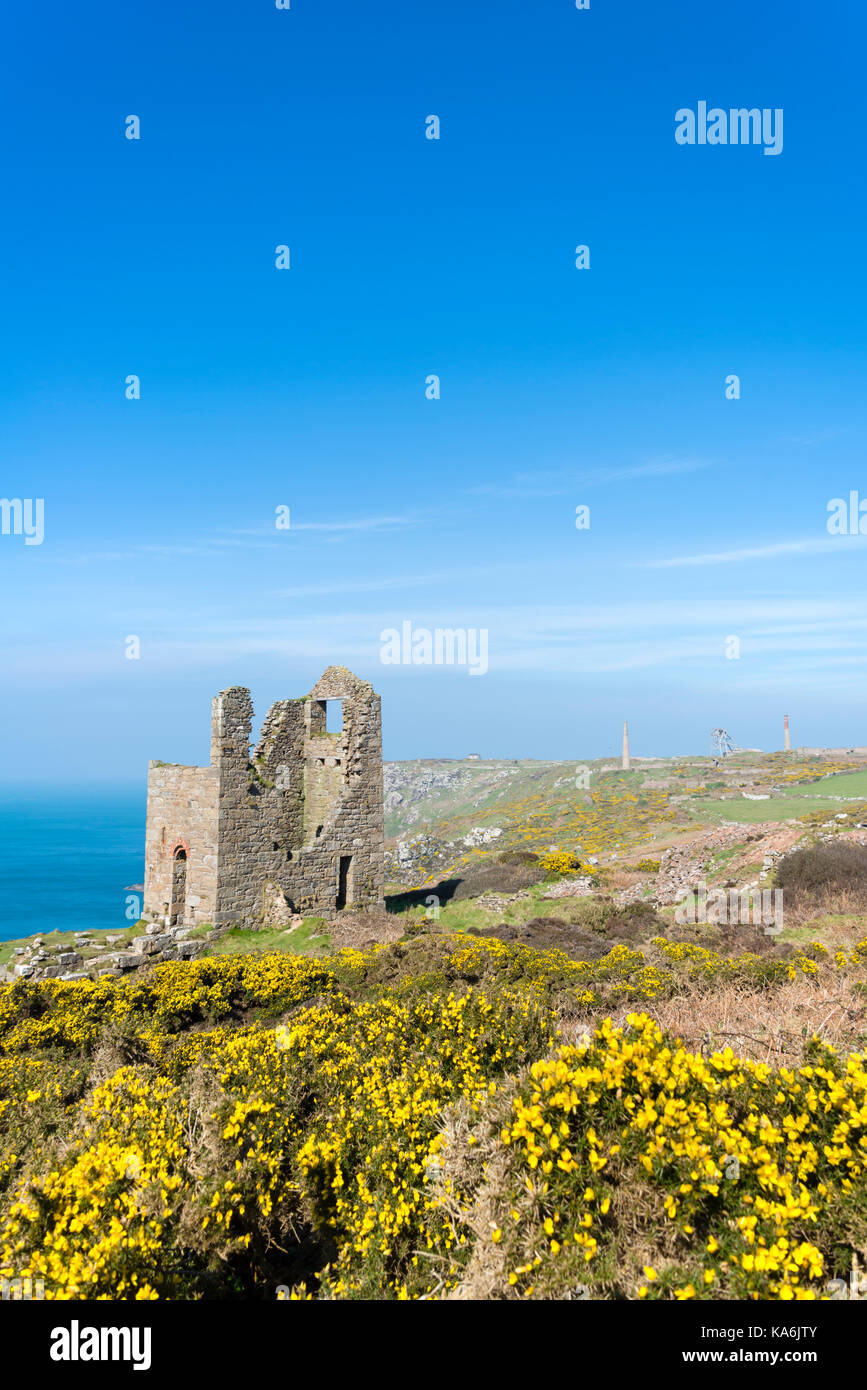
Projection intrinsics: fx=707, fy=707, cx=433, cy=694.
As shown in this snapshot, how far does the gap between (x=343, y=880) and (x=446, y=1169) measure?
754 inches

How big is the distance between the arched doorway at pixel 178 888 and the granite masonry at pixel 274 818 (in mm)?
32

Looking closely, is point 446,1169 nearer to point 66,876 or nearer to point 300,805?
point 300,805

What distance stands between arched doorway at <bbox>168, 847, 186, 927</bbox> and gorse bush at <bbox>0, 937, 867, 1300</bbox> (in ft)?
45.1

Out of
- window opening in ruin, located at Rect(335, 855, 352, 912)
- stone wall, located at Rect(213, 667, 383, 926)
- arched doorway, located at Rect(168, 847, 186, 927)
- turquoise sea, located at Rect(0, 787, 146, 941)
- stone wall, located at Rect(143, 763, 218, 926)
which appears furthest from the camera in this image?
turquoise sea, located at Rect(0, 787, 146, 941)

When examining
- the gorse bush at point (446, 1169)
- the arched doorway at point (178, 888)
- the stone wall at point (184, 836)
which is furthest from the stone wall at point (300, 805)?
the gorse bush at point (446, 1169)

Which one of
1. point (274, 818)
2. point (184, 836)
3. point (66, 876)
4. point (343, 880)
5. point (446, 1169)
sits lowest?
point (66, 876)

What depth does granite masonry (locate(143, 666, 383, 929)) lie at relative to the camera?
71.4 feet

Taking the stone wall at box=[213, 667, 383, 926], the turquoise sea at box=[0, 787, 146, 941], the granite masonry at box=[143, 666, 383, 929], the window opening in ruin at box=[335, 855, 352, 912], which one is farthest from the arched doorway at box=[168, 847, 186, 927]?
the window opening in ruin at box=[335, 855, 352, 912]

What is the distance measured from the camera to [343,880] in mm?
24203

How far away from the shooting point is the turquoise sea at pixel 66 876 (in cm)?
5225

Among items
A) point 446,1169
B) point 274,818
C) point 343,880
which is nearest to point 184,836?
point 274,818

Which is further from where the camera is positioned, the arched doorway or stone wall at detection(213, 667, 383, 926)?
the arched doorway

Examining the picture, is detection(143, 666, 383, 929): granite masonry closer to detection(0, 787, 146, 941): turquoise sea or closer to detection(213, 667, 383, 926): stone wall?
detection(213, 667, 383, 926): stone wall
